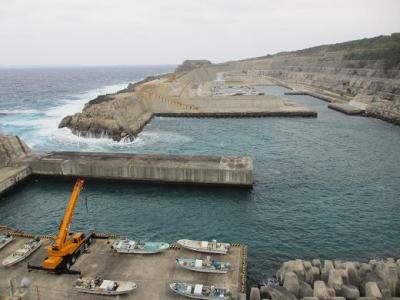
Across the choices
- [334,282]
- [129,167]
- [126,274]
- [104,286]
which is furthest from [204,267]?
[129,167]

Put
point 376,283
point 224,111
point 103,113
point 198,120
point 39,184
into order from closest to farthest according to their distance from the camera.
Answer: point 376,283 → point 39,184 → point 103,113 → point 198,120 → point 224,111

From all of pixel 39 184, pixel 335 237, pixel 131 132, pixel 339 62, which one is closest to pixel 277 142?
pixel 131 132

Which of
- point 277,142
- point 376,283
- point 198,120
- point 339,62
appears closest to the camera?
point 376,283

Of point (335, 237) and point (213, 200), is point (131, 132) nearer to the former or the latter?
point (213, 200)

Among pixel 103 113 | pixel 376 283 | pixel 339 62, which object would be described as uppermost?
pixel 339 62

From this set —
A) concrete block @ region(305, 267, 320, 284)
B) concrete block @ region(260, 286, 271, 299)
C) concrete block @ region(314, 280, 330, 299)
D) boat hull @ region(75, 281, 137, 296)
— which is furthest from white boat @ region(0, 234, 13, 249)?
concrete block @ region(314, 280, 330, 299)

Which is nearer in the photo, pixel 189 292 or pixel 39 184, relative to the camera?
pixel 189 292

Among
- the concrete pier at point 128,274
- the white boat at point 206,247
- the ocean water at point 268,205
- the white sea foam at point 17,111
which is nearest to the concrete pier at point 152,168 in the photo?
the ocean water at point 268,205
